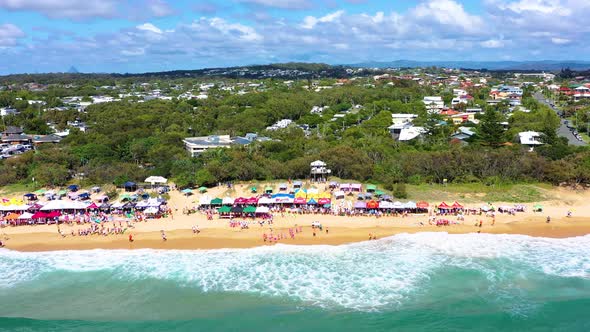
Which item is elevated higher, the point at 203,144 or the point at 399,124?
the point at 399,124

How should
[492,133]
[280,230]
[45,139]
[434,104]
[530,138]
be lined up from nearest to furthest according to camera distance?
[280,230], [492,133], [530,138], [45,139], [434,104]

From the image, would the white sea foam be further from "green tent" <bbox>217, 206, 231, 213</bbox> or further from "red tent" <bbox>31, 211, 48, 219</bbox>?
"green tent" <bbox>217, 206, 231, 213</bbox>

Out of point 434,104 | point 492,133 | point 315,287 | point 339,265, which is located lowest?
point 315,287

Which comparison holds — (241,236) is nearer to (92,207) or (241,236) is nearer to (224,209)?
(224,209)

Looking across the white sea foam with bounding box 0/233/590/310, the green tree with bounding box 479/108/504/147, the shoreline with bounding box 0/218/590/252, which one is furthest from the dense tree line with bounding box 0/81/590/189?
the white sea foam with bounding box 0/233/590/310

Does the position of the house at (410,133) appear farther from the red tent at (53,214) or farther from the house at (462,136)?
the red tent at (53,214)

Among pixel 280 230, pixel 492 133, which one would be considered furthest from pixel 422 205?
pixel 492 133
